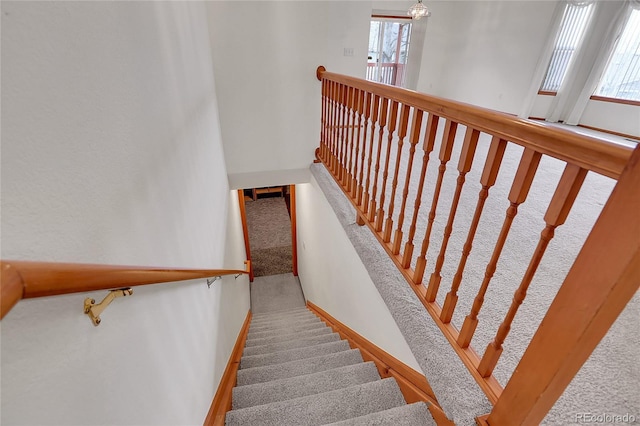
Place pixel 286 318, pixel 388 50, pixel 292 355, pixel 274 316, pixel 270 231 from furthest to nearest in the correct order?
pixel 388 50 → pixel 270 231 → pixel 274 316 → pixel 286 318 → pixel 292 355

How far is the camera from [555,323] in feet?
2.34

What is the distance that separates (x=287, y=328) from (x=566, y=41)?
701cm

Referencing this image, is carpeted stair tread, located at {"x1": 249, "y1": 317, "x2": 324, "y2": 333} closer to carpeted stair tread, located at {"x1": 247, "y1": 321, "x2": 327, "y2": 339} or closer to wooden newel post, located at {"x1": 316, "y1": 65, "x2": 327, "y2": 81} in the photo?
→ carpeted stair tread, located at {"x1": 247, "y1": 321, "x2": 327, "y2": 339}

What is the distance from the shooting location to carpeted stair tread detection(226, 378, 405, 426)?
4.58 ft

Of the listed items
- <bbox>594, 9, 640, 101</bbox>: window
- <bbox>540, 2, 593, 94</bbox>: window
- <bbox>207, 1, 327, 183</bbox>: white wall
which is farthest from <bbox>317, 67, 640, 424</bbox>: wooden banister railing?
<bbox>540, 2, 593, 94</bbox>: window

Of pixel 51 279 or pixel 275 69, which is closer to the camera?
pixel 51 279

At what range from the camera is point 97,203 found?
645 mm

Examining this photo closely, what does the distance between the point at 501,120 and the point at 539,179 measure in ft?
8.15

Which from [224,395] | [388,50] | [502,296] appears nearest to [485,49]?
[388,50]

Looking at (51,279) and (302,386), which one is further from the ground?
(51,279)

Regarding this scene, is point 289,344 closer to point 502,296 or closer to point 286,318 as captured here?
point 286,318

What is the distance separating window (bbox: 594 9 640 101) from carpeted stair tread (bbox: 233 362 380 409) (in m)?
6.55

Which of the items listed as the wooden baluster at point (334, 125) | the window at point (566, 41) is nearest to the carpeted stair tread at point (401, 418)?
the wooden baluster at point (334, 125)

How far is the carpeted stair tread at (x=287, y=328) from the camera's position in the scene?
3.27m
